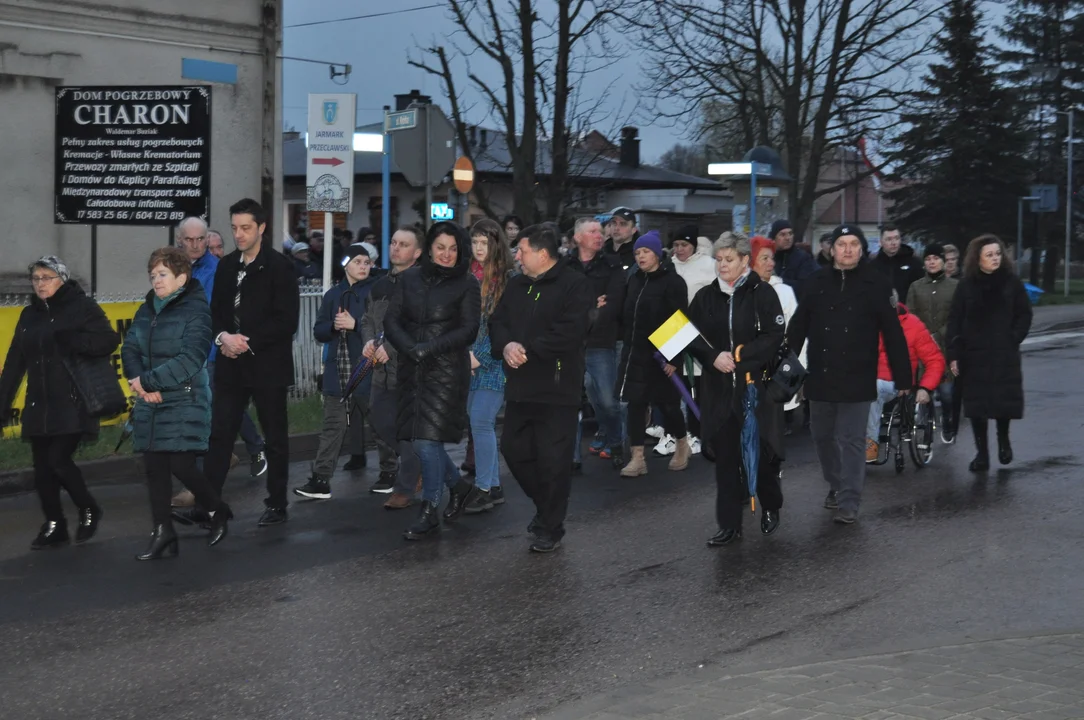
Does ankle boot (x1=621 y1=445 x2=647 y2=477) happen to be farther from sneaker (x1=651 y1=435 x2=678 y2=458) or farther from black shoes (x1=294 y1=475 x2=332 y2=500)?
black shoes (x1=294 y1=475 x2=332 y2=500)

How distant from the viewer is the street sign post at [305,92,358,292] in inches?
546

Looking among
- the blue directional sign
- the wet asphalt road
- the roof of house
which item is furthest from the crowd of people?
the roof of house

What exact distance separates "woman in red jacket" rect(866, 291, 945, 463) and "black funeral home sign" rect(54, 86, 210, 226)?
20.4 ft

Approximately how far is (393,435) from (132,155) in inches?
213

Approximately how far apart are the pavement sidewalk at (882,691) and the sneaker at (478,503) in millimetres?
3672

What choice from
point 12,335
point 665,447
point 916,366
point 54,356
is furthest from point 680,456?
point 12,335

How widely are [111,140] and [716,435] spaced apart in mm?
8007

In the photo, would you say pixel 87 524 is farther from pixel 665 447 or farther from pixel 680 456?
pixel 665 447

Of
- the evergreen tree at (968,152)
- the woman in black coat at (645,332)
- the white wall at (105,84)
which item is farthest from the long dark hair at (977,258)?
the evergreen tree at (968,152)

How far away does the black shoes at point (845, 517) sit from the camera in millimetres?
8805

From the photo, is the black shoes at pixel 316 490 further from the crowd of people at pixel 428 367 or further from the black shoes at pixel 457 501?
the black shoes at pixel 457 501

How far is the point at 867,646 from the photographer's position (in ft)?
20.0

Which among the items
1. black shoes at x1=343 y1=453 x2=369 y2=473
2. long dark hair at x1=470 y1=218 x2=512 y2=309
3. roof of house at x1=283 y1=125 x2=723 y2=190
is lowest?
black shoes at x1=343 y1=453 x2=369 y2=473

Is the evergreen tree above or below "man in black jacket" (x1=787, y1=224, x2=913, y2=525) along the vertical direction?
above
